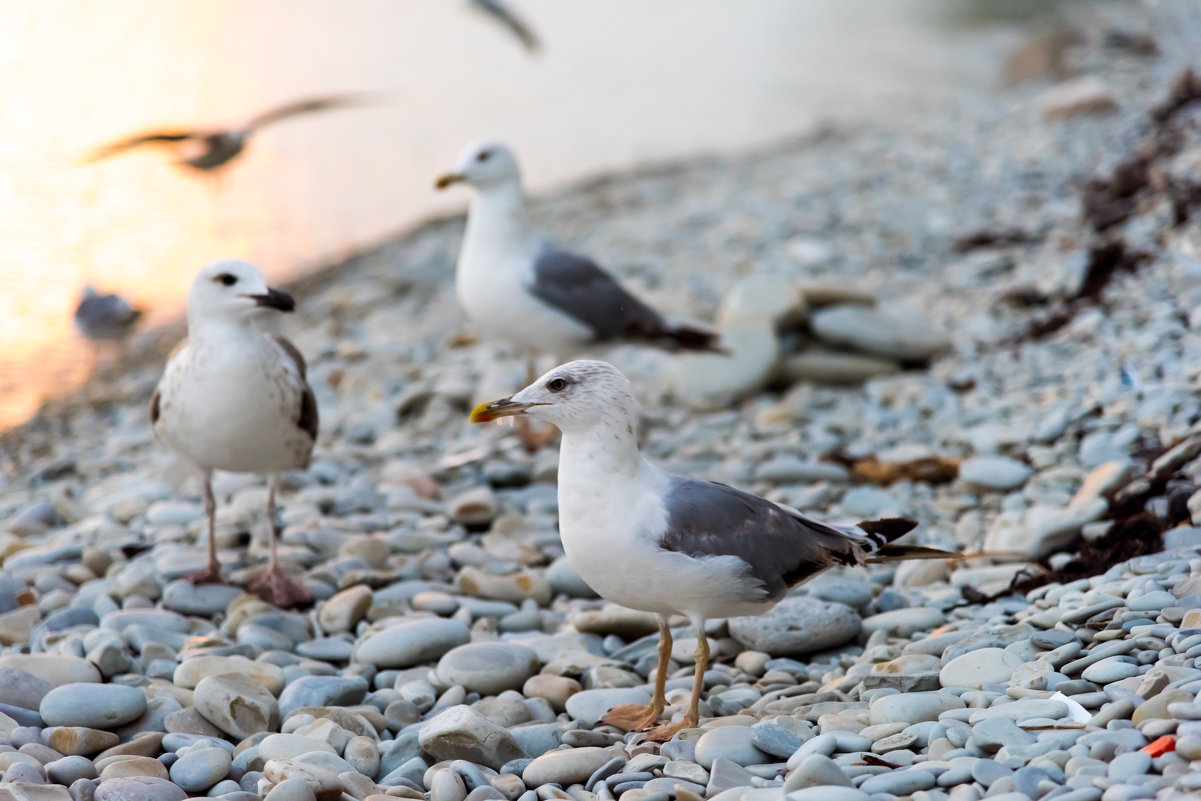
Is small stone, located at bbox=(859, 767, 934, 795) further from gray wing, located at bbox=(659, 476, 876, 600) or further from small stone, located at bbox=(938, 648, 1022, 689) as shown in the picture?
gray wing, located at bbox=(659, 476, 876, 600)

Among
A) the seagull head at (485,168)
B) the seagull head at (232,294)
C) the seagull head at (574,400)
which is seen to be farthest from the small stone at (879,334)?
the seagull head at (574,400)

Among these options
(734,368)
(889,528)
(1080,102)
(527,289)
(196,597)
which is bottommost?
(196,597)

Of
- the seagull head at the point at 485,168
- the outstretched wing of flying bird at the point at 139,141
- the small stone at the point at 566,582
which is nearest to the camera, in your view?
the small stone at the point at 566,582

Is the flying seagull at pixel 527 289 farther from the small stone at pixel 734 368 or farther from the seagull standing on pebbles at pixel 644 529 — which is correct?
the seagull standing on pebbles at pixel 644 529

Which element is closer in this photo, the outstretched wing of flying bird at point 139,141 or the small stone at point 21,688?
the small stone at point 21,688

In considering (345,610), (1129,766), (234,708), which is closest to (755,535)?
(1129,766)

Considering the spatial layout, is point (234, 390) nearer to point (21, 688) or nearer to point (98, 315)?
point (21, 688)

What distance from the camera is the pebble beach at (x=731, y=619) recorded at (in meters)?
3.16

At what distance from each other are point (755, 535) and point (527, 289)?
3239mm

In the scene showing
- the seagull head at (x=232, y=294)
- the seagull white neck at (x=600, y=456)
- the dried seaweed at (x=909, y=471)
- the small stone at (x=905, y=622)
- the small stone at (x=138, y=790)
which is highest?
the seagull head at (x=232, y=294)

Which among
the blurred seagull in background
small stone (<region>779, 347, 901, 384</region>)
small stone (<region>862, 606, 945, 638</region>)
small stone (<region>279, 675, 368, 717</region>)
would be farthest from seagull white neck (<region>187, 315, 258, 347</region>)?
the blurred seagull in background

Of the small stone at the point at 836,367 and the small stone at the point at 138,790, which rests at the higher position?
the small stone at the point at 836,367

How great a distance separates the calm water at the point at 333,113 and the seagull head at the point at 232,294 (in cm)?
374

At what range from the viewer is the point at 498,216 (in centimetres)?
683
